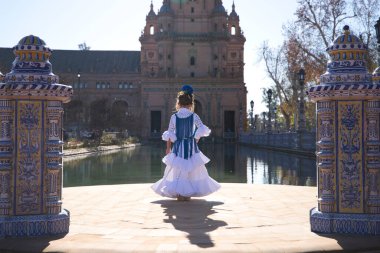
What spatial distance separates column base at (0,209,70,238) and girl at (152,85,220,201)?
2881mm

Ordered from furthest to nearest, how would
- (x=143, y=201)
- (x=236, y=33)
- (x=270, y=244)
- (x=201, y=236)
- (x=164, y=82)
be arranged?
(x=236, y=33)
(x=164, y=82)
(x=143, y=201)
(x=201, y=236)
(x=270, y=244)

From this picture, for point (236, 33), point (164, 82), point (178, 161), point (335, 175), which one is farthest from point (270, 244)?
point (236, 33)

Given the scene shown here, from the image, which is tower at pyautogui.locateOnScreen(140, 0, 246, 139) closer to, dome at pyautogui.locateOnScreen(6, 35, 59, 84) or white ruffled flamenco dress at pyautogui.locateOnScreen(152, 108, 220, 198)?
white ruffled flamenco dress at pyautogui.locateOnScreen(152, 108, 220, 198)

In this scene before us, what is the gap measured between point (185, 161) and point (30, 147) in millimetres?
3256

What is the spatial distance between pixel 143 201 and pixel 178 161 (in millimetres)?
884

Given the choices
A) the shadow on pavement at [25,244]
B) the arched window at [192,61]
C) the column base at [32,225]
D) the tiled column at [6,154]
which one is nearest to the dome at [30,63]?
the tiled column at [6,154]

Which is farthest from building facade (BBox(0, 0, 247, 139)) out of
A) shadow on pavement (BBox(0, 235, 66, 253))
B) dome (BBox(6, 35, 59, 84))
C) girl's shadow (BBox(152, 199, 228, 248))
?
shadow on pavement (BBox(0, 235, 66, 253))

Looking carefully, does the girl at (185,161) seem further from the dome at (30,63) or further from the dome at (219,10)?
the dome at (219,10)

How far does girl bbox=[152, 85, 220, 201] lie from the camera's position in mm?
7883

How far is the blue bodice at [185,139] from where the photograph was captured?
8.15 m

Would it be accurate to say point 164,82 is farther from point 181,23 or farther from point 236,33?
point 236,33

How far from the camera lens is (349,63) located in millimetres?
5328

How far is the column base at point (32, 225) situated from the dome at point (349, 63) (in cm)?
343

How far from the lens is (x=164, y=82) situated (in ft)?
218
